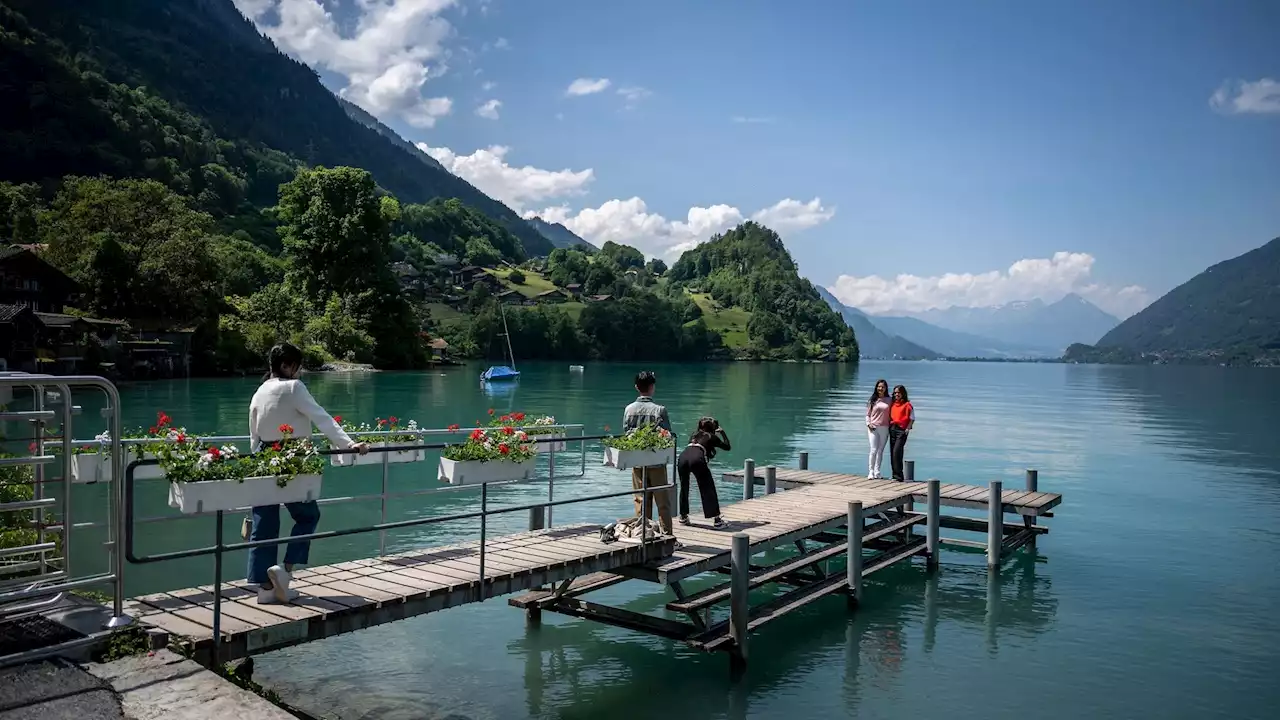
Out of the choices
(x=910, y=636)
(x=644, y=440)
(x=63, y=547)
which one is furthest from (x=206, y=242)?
(x=63, y=547)

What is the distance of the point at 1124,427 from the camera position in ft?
203

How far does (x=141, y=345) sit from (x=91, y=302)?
5434 millimetres

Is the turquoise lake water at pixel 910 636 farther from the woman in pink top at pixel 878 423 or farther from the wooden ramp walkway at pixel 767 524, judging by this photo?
the woman in pink top at pixel 878 423

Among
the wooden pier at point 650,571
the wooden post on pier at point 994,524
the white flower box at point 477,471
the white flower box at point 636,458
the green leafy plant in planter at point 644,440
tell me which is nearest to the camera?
the wooden pier at point 650,571

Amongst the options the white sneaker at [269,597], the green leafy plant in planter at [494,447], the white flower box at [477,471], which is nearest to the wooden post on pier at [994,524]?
the green leafy plant in planter at [494,447]

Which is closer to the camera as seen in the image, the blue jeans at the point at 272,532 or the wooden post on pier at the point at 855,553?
the blue jeans at the point at 272,532

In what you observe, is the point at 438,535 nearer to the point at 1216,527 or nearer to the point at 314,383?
the point at 1216,527

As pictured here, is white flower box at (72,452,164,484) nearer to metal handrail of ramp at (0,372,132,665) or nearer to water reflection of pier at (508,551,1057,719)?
metal handrail of ramp at (0,372,132,665)

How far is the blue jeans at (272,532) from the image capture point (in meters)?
9.14

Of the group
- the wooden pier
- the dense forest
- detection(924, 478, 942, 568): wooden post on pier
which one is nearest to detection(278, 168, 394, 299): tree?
the dense forest

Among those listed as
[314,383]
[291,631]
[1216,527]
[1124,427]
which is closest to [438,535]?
[291,631]

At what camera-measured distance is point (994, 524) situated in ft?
66.5

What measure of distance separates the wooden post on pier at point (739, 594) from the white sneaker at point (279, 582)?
6079 millimetres

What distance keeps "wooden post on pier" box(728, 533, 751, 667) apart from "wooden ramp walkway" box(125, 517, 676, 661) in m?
0.91
